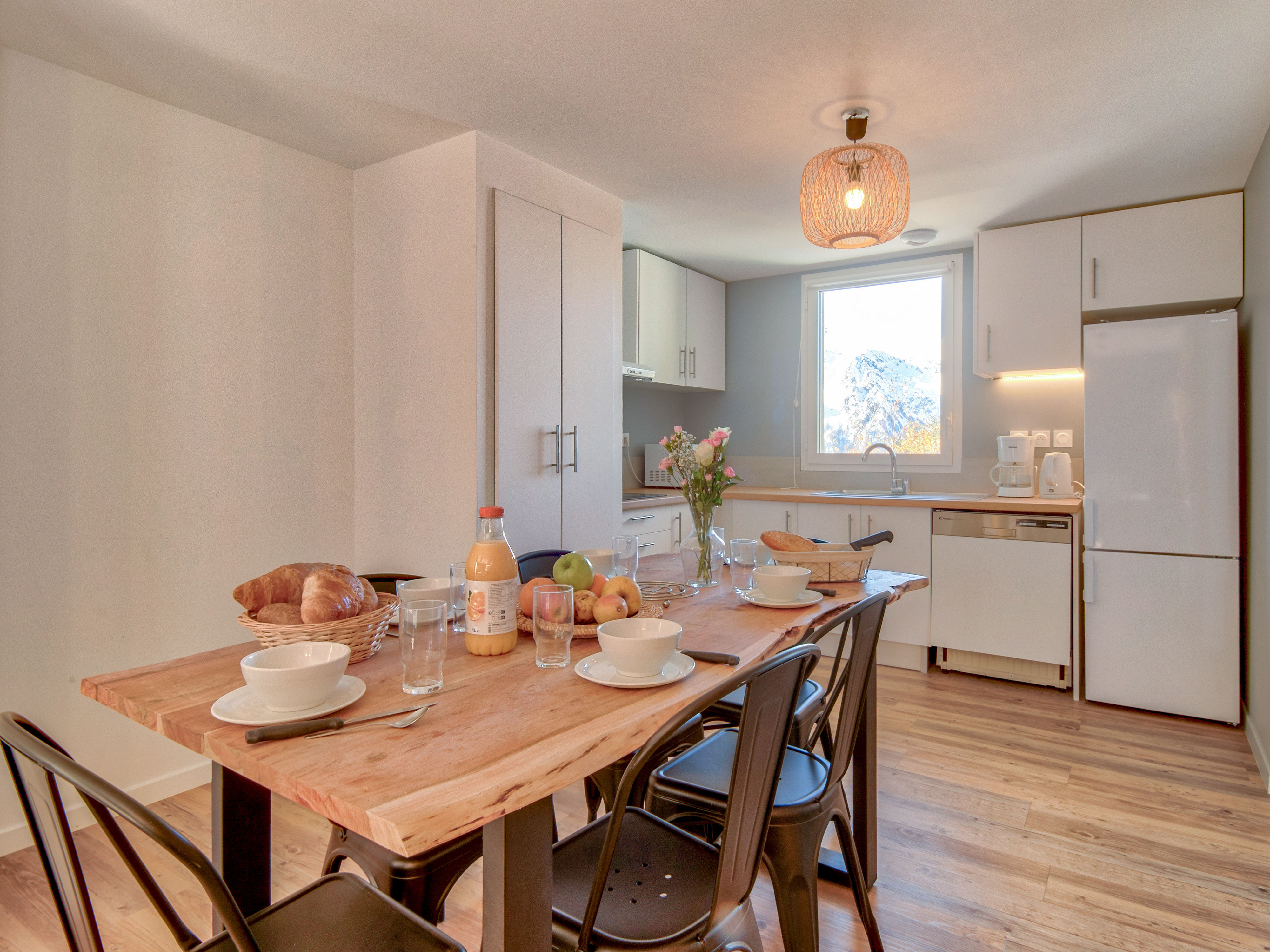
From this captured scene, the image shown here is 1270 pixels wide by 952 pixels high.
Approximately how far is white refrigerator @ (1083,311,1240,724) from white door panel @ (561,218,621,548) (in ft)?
7.20

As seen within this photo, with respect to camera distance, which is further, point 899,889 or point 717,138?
point 717,138

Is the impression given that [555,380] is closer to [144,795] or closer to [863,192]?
[863,192]

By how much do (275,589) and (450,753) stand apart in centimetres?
58

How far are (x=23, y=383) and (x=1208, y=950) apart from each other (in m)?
3.48

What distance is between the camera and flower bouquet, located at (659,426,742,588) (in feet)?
6.06

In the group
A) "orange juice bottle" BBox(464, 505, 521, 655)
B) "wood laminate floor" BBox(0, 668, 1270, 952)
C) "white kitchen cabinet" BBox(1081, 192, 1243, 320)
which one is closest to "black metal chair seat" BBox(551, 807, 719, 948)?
"orange juice bottle" BBox(464, 505, 521, 655)

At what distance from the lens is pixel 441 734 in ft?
3.09

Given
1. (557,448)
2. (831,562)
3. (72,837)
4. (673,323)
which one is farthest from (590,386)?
(72,837)

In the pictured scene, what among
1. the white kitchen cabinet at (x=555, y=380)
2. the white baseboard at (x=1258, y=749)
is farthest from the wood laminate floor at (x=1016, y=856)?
the white kitchen cabinet at (x=555, y=380)

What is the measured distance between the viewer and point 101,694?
1109 mm

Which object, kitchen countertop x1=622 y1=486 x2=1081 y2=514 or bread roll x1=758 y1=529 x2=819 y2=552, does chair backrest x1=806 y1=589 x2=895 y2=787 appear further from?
kitchen countertop x1=622 y1=486 x2=1081 y2=514

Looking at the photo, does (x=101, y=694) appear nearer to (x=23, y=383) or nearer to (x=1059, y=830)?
(x=23, y=383)

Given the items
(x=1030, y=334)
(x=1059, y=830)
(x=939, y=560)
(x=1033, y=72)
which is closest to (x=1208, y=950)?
(x=1059, y=830)

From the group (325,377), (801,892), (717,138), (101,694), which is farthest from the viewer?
(325,377)
